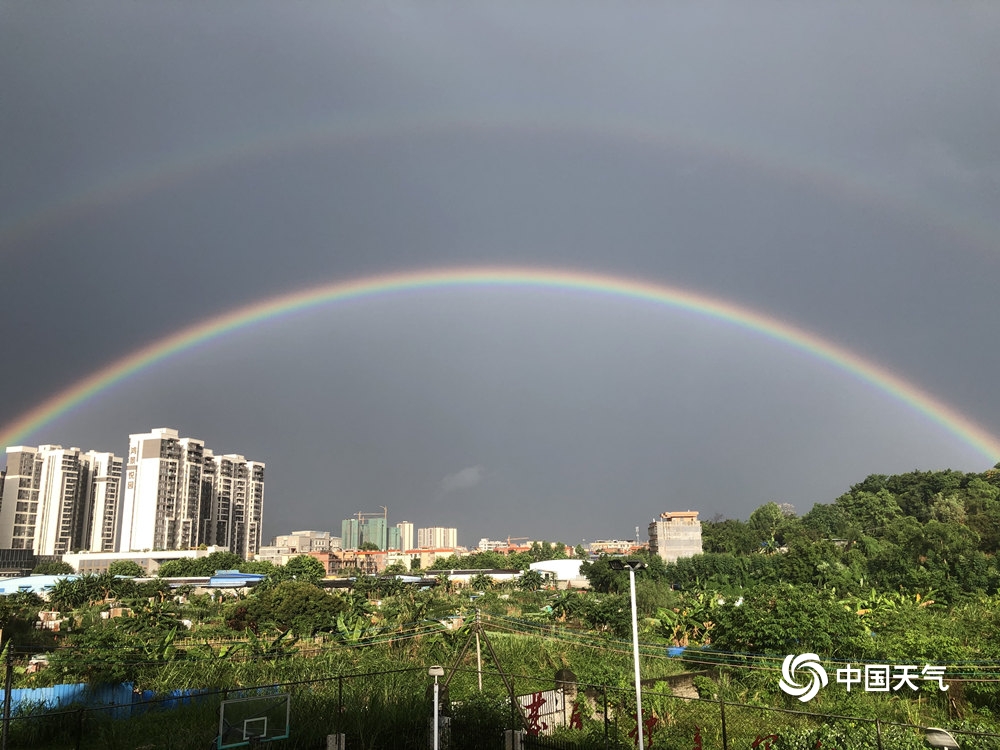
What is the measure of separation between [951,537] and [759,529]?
177 feet

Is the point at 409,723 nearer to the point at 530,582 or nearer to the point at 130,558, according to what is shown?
the point at 530,582

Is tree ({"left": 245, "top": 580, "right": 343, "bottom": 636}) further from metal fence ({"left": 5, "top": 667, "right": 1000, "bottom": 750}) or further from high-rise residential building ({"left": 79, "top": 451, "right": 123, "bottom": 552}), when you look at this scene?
high-rise residential building ({"left": 79, "top": 451, "right": 123, "bottom": 552})

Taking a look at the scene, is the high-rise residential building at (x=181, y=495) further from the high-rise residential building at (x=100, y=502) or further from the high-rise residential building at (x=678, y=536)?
the high-rise residential building at (x=678, y=536)

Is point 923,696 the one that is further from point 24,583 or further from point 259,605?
point 24,583

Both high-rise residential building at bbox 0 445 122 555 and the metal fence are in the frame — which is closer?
the metal fence

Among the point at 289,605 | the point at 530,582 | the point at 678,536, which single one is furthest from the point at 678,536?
the point at 289,605

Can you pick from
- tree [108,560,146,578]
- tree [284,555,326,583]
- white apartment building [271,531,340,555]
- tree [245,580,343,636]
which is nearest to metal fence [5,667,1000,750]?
tree [245,580,343,636]

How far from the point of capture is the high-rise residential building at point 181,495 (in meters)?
101

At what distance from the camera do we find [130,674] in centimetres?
1802

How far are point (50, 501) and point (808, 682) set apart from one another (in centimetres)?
11068

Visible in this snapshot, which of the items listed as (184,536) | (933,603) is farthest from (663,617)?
(184,536)

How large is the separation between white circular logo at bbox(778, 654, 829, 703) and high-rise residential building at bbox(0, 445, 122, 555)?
108272mm

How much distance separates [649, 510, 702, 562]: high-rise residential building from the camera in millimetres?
82000

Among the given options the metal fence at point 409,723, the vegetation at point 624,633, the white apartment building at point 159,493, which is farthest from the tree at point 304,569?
the metal fence at point 409,723
